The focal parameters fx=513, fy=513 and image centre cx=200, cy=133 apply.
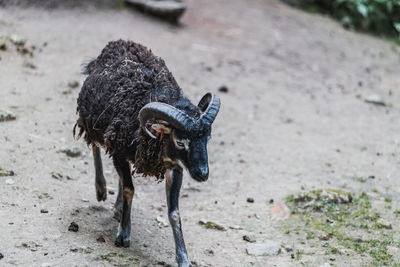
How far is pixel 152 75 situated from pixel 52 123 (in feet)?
10.2

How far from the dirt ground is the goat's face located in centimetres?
126

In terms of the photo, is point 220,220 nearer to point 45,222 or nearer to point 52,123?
point 45,222

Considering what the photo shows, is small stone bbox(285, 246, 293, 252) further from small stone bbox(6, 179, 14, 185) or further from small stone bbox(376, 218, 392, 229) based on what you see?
small stone bbox(6, 179, 14, 185)

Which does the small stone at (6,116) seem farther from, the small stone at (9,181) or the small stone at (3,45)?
the small stone at (3,45)

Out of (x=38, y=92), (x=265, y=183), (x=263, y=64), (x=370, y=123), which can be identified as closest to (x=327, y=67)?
(x=263, y=64)

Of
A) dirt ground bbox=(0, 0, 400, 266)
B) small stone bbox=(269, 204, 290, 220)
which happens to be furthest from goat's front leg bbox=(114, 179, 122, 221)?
small stone bbox=(269, 204, 290, 220)

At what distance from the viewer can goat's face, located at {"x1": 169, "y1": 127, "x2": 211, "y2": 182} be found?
538 cm

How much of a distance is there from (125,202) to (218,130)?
4151 millimetres

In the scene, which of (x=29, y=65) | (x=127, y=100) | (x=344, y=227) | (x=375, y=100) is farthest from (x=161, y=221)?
(x=375, y=100)

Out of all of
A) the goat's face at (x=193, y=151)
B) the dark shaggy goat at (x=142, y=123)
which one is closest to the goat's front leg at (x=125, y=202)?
the dark shaggy goat at (x=142, y=123)

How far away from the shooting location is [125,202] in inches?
241

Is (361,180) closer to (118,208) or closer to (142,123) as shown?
(118,208)

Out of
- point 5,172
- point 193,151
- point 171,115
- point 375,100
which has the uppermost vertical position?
point 171,115

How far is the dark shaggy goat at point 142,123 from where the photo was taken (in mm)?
5438
